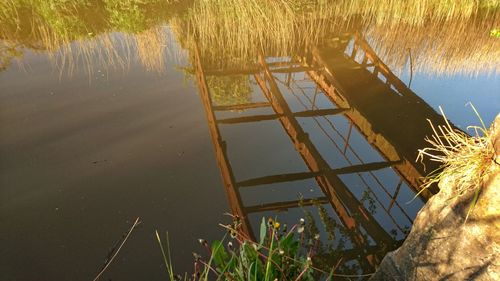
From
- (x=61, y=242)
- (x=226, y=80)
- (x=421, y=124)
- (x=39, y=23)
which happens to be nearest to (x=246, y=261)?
(x=61, y=242)

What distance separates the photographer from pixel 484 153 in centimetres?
186

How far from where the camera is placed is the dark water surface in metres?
3.24

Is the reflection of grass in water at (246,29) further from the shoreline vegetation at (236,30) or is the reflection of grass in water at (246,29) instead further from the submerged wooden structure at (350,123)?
the submerged wooden structure at (350,123)

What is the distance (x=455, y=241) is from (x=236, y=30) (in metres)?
6.64

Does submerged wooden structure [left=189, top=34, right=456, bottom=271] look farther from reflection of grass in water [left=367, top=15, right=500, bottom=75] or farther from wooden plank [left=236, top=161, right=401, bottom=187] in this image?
reflection of grass in water [left=367, top=15, right=500, bottom=75]

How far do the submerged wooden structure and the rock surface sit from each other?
0.84 m

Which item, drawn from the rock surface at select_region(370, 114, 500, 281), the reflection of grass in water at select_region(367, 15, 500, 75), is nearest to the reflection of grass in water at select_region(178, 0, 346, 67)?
the reflection of grass in water at select_region(367, 15, 500, 75)

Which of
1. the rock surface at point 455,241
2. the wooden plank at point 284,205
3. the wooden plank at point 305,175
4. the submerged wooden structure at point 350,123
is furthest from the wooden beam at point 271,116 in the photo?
the rock surface at point 455,241

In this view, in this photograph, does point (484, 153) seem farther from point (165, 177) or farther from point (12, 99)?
point (12, 99)

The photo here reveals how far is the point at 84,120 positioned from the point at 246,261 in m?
3.62

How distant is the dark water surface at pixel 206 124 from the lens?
3.24 m

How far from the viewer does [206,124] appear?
16.2 ft

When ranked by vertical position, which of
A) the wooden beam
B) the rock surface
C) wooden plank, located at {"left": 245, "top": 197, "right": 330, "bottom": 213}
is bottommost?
wooden plank, located at {"left": 245, "top": 197, "right": 330, "bottom": 213}

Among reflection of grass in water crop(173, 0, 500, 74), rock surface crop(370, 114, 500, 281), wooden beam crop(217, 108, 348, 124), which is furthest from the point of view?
reflection of grass in water crop(173, 0, 500, 74)
